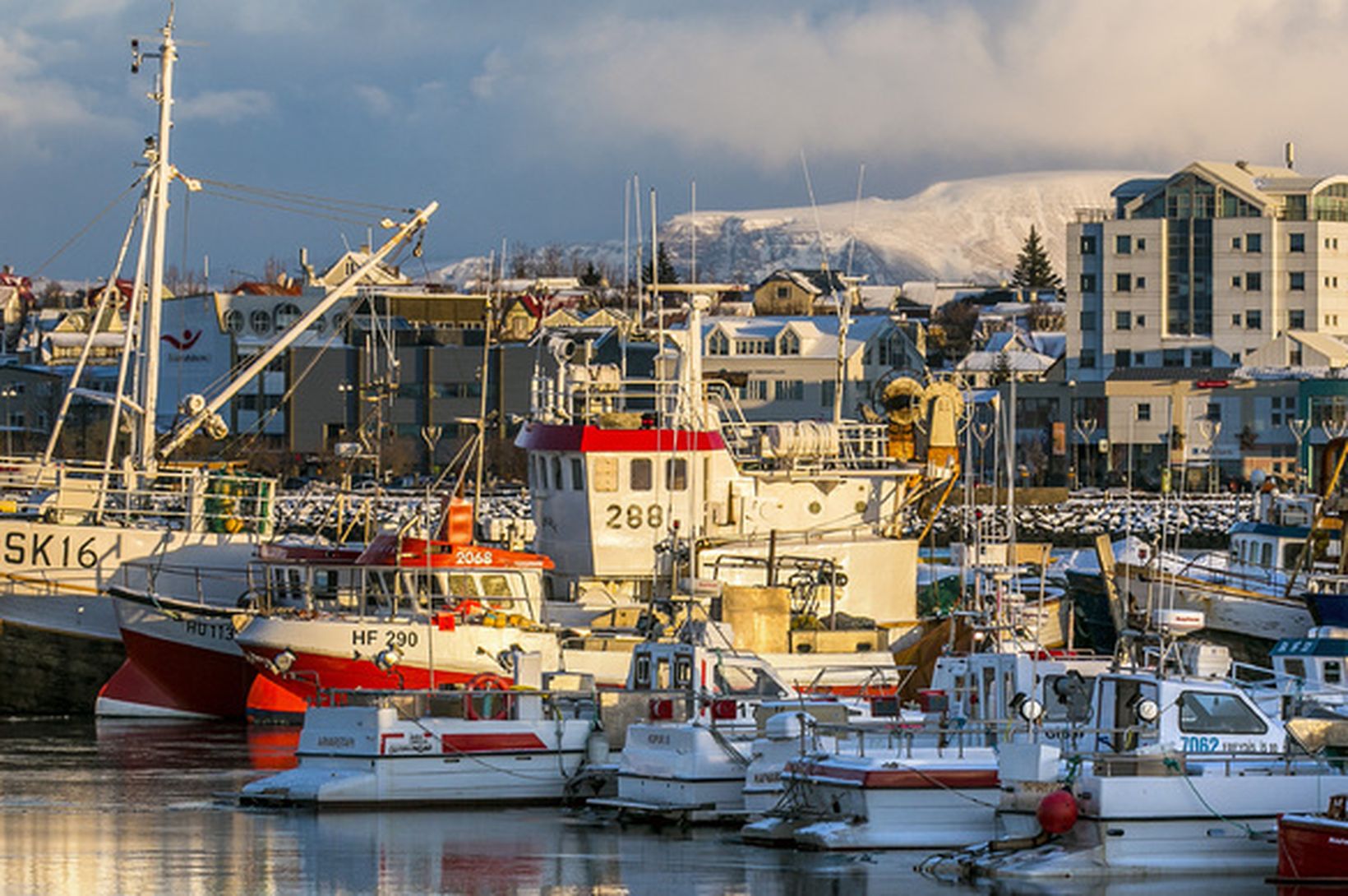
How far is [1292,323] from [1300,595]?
2696 inches

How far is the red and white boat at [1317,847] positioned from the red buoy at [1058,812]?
1.77m

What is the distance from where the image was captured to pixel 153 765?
31.2 meters

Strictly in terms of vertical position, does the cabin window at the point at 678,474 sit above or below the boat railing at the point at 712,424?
below

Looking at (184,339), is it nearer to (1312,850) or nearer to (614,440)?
(614,440)

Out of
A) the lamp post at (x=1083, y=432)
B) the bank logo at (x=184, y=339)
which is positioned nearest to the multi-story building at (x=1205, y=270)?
the lamp post at (x=1083, y=432)

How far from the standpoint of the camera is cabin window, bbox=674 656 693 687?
27.3m

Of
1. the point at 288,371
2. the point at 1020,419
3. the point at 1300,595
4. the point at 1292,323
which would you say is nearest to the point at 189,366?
the point at 288,371

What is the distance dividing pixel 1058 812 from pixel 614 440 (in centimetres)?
1628

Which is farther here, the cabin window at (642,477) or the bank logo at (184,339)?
the bank logo at (184,339)

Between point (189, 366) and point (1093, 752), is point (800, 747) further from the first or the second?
point (189, 366)

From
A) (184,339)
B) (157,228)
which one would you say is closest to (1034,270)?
(184,339)

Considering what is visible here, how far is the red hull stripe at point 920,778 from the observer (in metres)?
22.9

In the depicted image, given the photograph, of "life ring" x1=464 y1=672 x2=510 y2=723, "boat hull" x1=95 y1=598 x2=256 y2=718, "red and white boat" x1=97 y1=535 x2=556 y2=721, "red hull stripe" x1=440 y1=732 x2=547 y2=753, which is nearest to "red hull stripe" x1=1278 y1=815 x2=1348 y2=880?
"red hull stripe" x1=440 y1=732 x2=547 y2=753

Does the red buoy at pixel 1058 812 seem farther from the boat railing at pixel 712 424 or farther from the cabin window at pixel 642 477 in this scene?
the cabin window at pixel 642 477
